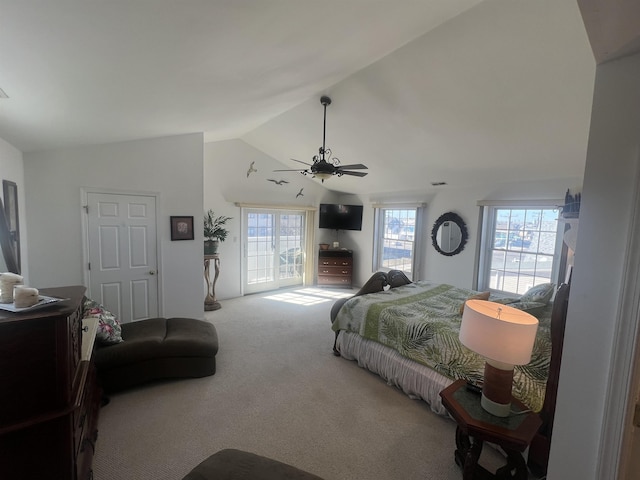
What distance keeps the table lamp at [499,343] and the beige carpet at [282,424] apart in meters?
0.67

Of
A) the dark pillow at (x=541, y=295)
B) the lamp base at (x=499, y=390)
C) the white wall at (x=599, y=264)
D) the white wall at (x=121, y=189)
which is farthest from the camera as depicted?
the white wall at (x=121, y=189)

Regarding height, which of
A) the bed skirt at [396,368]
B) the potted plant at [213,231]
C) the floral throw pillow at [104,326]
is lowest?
the bed skirt at [396,368]

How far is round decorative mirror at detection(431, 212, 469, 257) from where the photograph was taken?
15.9ft

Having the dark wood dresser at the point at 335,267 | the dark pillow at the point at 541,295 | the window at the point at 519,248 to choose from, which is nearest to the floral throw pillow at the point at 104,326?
the dark pillow at the point at 541,295

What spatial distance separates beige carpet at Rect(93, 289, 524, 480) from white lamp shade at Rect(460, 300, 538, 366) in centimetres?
100

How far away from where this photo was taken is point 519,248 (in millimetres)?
4316

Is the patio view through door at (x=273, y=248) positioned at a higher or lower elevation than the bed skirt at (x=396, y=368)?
higher

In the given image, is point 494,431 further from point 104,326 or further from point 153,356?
point 104,326

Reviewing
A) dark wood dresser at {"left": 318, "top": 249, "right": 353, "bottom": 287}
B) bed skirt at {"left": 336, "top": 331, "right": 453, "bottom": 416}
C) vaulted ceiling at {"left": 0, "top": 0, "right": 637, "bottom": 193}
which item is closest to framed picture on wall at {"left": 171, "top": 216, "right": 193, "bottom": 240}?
vaulted ceiling at {"left": 0, "top": 0, "right": 637, "bottom": 193}

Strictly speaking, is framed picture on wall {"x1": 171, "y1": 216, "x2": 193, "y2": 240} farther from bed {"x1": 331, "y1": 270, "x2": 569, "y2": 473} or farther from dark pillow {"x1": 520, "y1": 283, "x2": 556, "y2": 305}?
dark pillow {"x1": 520, "y1": 283, "x2": 556, "y2": 305}

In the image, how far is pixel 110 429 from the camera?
2191 mm

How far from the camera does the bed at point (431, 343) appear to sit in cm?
182

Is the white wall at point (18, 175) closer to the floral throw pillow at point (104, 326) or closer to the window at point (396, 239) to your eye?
the floral throw pillow at point (104, 326)

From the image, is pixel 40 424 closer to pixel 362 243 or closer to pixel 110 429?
pixel 110 429
